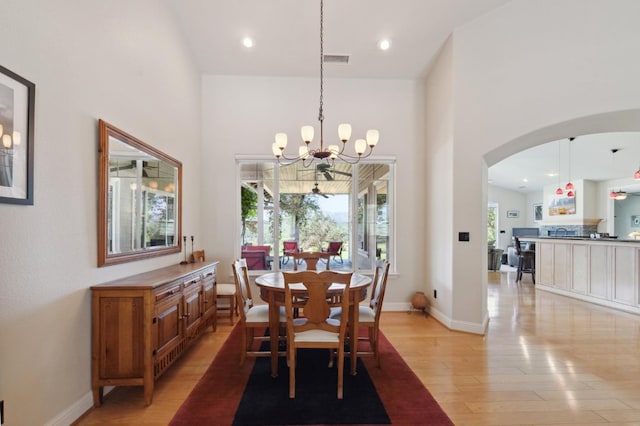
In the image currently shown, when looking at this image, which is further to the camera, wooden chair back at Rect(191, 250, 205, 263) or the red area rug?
wooden chair back at Rect(191, 250, 205, 263)

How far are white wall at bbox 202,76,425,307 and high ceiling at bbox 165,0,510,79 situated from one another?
0.73 ft

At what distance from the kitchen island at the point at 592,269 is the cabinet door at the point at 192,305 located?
21.0 ft

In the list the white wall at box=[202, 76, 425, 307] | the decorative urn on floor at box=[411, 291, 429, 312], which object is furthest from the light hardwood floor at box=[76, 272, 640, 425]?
the white wall at box=[202, 76, 425, 307]

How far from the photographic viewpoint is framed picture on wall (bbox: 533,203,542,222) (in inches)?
465

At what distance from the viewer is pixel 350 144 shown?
488 cm

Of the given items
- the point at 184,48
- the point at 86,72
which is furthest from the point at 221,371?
the point at 184,48

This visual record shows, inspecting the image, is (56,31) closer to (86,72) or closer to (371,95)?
(86,72)

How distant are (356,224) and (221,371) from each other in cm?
299

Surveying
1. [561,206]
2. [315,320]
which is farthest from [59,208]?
[561,206]

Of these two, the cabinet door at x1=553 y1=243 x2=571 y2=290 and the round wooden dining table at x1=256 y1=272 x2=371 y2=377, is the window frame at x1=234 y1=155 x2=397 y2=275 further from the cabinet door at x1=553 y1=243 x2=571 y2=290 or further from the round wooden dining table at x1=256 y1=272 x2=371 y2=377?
the cabinet door at x1=553 y1=243 x2=571 y2=290

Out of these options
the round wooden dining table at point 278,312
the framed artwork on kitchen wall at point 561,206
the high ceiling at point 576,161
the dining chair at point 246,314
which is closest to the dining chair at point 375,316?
the round wooden dining table at point 278,312

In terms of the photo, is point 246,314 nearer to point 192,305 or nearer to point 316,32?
point 192,305

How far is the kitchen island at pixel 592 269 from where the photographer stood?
4.78 m

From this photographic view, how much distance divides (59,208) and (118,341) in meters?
1.04
